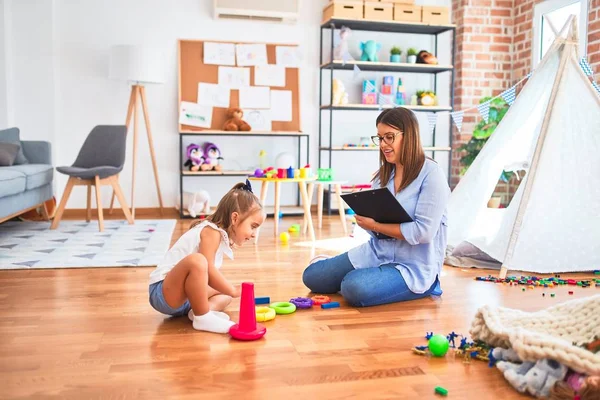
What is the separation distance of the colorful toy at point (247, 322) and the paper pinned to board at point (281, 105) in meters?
3.83

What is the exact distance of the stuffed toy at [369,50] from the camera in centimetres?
561

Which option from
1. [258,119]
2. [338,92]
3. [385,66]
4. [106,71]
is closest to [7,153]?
[106,71]

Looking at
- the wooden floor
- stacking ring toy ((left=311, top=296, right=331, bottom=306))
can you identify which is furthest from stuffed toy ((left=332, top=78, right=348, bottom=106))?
stacking ring toy ((left=311, top=296, right=331, bottom=306))

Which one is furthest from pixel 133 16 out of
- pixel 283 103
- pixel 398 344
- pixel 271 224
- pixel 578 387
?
pixel 578 387

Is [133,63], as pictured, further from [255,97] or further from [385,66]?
[385,66]

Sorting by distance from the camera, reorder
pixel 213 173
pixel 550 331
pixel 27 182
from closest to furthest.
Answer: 1. pixel 550 331
2. pixel 27 182
3. pixel 213 173

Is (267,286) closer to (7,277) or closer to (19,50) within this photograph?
(7,277)

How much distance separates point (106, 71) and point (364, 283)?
383 cm

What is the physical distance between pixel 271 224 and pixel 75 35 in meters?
2.32

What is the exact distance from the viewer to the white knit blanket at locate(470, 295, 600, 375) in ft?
5.12

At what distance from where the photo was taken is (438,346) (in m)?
1.86

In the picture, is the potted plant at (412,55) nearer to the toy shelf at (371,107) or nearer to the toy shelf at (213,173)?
the toy shelf at (371,107)

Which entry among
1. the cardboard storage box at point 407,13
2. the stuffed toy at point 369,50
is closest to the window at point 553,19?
the cardboard storage box at point 407,13

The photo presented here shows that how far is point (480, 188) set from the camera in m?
3.64
